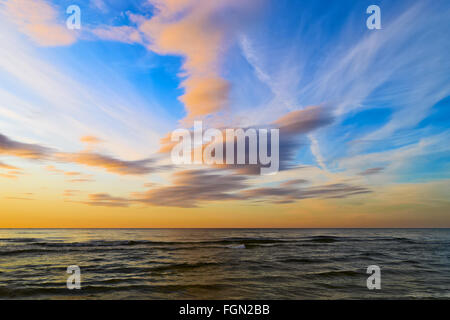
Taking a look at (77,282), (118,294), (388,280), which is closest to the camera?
(118,294)

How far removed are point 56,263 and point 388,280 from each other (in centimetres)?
2514

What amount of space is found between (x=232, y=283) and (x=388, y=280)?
9776 millimetres
